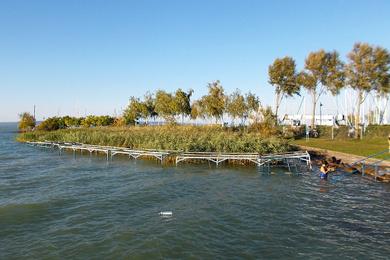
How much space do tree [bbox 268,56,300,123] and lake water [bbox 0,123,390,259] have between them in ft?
132

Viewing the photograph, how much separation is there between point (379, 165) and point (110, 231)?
2304cm

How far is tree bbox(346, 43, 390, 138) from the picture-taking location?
165 ft

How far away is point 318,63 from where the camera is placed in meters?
58.2

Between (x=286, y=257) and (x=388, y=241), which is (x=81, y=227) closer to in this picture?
(x=286, y=257)

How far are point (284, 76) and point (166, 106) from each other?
26.7m

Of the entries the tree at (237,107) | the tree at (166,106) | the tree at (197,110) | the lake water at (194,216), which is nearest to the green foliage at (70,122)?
the tree at (166,106)

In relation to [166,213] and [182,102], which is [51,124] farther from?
[166,213]

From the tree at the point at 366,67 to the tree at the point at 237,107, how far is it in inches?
764

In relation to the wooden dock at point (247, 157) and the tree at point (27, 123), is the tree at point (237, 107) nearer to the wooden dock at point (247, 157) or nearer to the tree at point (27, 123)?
the wooden dock at point (247, 157)

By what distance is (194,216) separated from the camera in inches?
662

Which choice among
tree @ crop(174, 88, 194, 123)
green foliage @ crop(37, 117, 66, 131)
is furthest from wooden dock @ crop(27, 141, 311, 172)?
green foliage @ crop(37, 117, 66, 131)

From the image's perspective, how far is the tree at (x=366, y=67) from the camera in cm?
5016

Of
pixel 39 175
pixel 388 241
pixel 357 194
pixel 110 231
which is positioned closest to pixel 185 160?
pixel 39 175

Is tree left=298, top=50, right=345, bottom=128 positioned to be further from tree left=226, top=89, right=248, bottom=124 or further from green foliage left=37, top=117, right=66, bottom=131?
green foliage left=37, top=117, right=66, bottom=131
